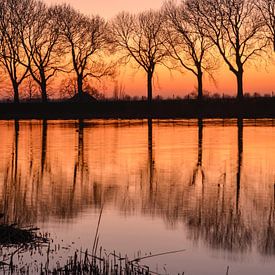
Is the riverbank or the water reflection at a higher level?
the riverbank

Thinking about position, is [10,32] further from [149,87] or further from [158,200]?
[158,200]

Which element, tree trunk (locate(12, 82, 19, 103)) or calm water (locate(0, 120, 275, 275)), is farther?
tree trunk (locate(12, 82, 19, 103))

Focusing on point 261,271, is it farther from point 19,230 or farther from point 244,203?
point 244,203

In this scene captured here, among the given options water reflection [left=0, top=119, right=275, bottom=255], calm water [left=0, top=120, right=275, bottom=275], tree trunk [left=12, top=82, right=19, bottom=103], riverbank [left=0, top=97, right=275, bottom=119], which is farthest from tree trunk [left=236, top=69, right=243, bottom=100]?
calm water [left=0, top=120, right=275, bottom=275]

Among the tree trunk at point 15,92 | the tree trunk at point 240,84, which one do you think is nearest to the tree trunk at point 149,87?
the tree trunk at point 240,84

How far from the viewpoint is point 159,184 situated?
19.7 m

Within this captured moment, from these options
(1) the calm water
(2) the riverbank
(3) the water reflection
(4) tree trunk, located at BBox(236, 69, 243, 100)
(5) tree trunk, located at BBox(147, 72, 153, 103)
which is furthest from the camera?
(5) tree trunk, located at BBox(147, 72, 153, 103)

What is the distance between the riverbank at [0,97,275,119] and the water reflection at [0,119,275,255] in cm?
3822

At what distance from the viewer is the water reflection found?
14.2 m

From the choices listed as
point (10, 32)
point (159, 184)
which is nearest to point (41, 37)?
point (10, 32)

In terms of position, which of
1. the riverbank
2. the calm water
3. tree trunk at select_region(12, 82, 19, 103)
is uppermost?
tree trunk at select_region(12, 82, 19, 103)

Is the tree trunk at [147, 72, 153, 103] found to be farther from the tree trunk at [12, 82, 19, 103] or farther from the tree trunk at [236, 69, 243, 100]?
the tree trunk at [12, 82, 19, 103]

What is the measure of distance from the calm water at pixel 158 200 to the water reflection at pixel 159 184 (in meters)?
0.03

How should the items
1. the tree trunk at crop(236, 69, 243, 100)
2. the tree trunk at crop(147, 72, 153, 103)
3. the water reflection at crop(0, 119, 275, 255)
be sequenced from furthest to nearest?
the tree trunk at crop(147, 72, 153, 103), the tree trunk at crop(236, 69, 243, 100), the water reflection at crop(0, 119, 275, 255)
